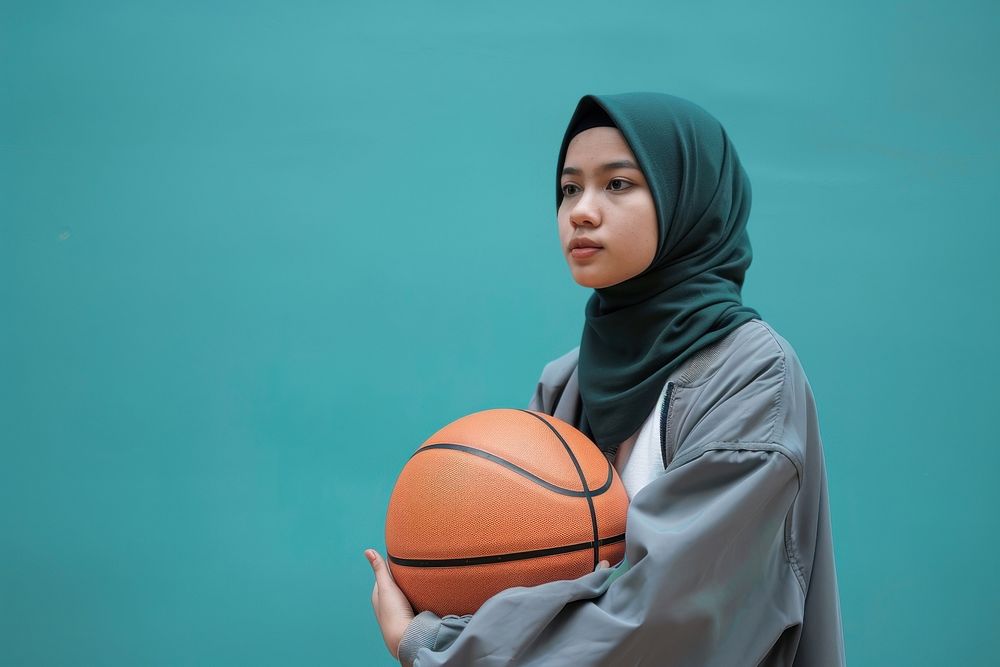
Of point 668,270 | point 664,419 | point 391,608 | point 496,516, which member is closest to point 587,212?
point 668,270

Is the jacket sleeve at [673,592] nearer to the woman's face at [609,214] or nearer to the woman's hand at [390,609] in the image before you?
the woman's hand at [390,609]

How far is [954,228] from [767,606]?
5.53 ft

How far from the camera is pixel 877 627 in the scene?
7.73 feet

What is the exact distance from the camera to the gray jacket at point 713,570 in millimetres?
1029

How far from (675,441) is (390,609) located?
0.41m

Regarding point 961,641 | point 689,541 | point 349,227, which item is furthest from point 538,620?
point 961,641

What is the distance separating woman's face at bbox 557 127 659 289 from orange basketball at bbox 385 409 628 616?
24 centimetres

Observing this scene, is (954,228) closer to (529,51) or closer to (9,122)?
(529,51)

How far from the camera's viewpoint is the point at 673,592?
40.4 inches

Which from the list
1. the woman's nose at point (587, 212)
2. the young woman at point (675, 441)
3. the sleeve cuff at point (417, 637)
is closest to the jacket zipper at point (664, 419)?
the young woman at point (675, 441)

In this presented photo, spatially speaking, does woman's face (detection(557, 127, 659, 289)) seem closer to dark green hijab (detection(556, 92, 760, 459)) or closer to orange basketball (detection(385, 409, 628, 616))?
dark green hijab (detection(556, 92, 760, 459))

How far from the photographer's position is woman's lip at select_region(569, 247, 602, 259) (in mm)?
1266

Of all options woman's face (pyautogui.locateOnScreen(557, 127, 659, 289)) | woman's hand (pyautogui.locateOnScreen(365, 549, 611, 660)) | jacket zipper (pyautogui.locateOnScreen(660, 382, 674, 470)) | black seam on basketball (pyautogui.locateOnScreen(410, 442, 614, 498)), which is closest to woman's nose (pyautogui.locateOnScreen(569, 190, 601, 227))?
woman's face (pyautogui.locateOnScreen(557, 127, 659, 289))

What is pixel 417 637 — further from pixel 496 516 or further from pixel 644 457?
pixel 644 457
